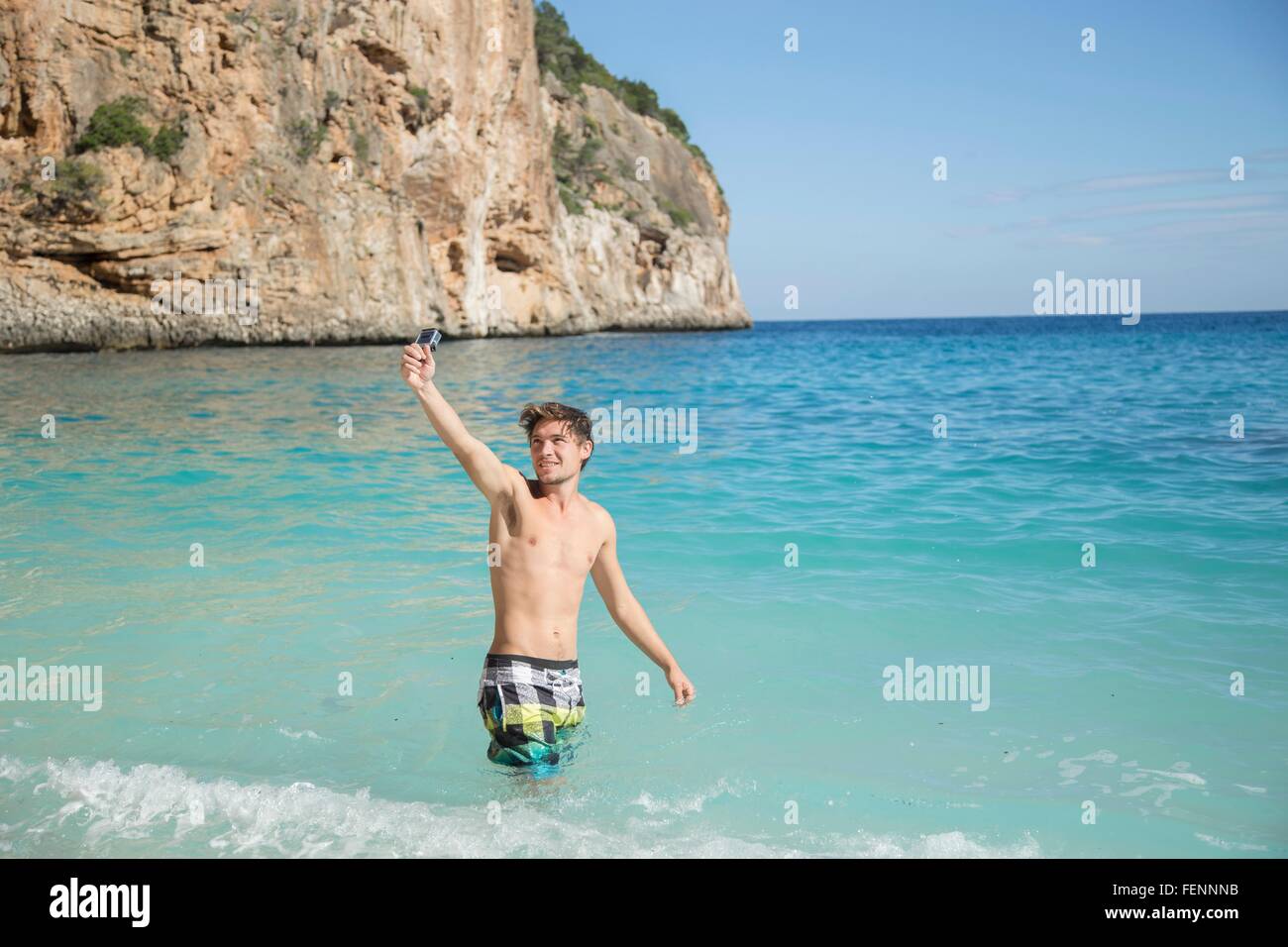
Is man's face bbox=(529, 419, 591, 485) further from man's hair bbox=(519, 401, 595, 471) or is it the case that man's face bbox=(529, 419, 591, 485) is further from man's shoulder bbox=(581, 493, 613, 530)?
man's shoulder bbox=(581, 493, 613, 530)

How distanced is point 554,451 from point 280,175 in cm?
3205

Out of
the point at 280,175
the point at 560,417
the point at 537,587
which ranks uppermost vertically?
the point at 280,175

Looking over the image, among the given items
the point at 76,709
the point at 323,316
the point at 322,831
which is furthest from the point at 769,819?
the point at 323,316

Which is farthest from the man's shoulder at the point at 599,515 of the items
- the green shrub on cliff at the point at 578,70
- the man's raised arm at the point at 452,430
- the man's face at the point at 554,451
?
the green shrub on cliff at the point at 578,70

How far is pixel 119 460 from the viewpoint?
10.3 m

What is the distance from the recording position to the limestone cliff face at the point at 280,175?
2675cm

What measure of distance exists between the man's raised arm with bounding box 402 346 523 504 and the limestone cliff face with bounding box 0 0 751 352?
2792cm

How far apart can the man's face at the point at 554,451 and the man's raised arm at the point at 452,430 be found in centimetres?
11

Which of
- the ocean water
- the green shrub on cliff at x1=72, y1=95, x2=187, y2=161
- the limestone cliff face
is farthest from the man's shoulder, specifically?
the green shrub on cliff at x1=72, y1=95, x2=187, y2=161

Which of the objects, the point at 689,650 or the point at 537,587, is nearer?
the point at 537,587

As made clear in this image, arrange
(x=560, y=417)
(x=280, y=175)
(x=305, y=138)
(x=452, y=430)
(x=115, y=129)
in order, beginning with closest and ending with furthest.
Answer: (x=452, y=430)
(x=560, y=417)
(x=115, y=129)
(x=280, y=175)
(x=305, y=138)

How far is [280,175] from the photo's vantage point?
31.7 metres

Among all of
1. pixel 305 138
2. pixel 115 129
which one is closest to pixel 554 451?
pixel 115 129

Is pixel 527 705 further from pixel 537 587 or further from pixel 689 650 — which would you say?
pixel 689 650
